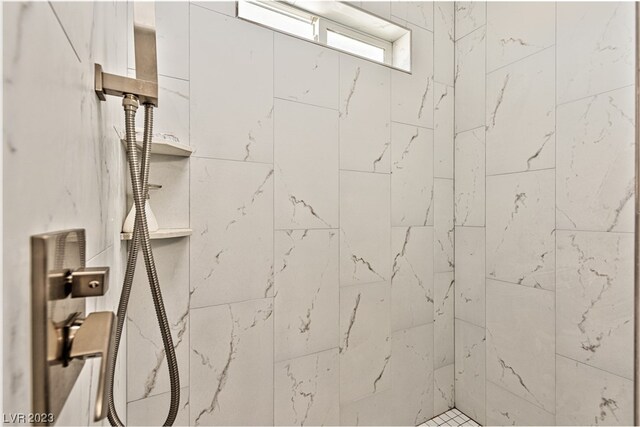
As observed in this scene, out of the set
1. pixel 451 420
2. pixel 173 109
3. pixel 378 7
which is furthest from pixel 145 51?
pixel 451 420

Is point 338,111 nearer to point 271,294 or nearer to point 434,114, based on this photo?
point 434,114

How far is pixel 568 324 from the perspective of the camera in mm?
1264

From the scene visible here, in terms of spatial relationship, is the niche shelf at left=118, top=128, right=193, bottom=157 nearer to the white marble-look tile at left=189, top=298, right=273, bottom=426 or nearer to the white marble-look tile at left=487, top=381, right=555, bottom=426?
the white marble-look tile at left=189, top=298, right=273, bottom=426

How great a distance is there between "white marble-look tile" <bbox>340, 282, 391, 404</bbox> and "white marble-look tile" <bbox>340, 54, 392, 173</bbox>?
0.58m

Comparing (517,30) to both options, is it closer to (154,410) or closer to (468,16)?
(468,16)

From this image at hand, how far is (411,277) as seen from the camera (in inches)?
63.5

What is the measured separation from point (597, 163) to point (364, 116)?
0.91m

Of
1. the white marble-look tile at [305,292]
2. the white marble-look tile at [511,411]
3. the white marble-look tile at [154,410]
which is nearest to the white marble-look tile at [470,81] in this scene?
the white marble-look tile at [305,292]

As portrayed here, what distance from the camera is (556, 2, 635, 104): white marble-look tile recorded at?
112 cm

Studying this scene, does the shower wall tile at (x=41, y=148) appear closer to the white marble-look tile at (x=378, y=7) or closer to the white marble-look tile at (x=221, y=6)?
the white marble-look tile at (x=221, y=6)

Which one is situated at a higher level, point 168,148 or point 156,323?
point 168,148

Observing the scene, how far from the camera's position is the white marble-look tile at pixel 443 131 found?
170 centimetres

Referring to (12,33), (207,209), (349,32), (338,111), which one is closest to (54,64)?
(12,33)

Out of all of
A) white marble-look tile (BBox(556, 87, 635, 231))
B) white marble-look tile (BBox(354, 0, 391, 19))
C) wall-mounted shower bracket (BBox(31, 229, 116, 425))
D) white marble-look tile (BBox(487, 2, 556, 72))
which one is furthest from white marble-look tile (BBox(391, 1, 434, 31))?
wall-mounted shower bracket (BBox(31, 229, 116, 425))
